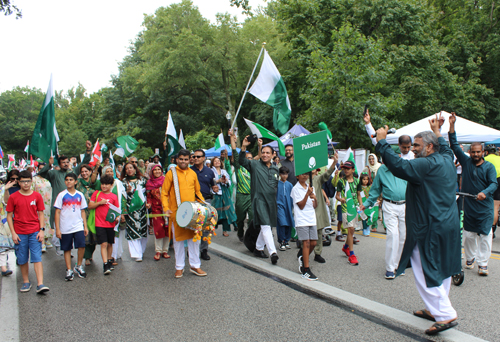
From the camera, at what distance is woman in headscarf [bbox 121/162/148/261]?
281 inches

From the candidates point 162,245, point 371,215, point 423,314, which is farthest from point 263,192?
point 423,314

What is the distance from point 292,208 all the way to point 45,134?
4722mm

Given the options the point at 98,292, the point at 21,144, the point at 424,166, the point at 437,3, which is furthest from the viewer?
the point at 21,144

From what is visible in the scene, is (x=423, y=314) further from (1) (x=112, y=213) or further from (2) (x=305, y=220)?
(1) (x=112, y=213)

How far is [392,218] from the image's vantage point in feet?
18.6

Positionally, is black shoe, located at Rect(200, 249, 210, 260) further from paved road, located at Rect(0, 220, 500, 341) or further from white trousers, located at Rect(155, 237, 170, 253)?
white trousers, located at Rect(155, 237, 170, 253)

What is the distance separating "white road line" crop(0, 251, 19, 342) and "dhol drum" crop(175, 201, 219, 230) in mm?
2367

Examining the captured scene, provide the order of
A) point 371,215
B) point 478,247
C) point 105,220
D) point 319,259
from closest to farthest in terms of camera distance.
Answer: point 478,247 → point 105,220 → point 319,259 → point 371,215

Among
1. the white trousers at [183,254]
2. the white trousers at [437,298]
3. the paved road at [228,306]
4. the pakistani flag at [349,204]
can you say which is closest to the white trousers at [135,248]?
the paved road at [228,306]

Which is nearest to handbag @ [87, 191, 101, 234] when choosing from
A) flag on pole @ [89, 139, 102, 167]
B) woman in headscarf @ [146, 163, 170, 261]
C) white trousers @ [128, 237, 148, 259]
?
white trousers @ [128, 237, 148, 259]

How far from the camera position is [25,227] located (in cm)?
543

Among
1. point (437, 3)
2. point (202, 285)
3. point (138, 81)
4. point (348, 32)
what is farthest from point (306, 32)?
point (202, 285)

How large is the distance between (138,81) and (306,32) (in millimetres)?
15762

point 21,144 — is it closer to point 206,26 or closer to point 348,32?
point 206,26
